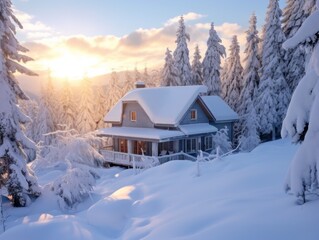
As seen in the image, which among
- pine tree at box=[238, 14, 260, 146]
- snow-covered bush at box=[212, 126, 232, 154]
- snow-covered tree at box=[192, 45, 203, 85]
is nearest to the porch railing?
snow-covered bush at box=[212, 126, 232, 154]

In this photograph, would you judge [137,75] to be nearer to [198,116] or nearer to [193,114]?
[198,116]

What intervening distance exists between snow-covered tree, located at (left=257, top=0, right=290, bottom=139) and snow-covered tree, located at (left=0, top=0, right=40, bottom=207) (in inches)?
1026

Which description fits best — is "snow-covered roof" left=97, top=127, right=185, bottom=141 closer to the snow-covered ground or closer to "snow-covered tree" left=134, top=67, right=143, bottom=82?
the snow-covered ground

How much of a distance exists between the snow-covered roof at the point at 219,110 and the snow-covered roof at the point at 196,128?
234cm

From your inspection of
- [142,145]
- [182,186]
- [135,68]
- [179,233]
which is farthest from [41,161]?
[135,68]

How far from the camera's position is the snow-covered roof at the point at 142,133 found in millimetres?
26297

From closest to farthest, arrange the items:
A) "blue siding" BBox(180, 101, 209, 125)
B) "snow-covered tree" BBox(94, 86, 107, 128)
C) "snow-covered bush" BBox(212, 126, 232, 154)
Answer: "blue siding" BBox(180, 101, 209, 125)
"snow-covered bush" BBox(212, 126, 232, 154)
"snow-covered tree" BBox(94, 86, 107, 128)

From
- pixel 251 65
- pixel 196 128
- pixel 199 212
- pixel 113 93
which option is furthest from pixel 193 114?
pixel 113 93

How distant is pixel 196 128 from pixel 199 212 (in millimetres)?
21205

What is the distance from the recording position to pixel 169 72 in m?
43.8

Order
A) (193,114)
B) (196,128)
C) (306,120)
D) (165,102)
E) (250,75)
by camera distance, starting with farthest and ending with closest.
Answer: (250,75) → (193,114) → (165,102) → (196,128) → (306,120)

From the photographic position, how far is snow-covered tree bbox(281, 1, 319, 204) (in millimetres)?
5445

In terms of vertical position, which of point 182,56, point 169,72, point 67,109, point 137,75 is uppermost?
point 182,56

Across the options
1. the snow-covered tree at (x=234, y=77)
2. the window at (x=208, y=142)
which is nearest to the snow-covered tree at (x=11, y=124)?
the window at (x=208, y=142)
